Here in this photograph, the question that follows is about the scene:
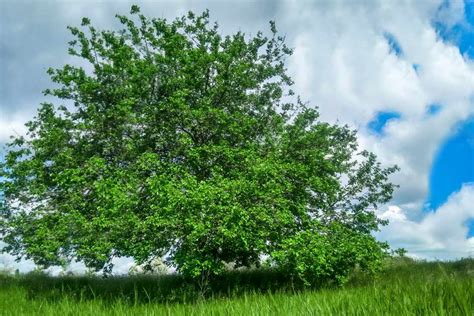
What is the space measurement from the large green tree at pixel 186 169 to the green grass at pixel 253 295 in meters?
1.36

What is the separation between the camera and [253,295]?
14.5 meters

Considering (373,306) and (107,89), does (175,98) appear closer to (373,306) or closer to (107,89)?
(107,89)

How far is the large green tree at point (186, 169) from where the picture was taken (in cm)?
1678

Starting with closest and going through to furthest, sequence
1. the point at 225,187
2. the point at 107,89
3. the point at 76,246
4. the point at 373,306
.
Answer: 1. the point at 373,306
2. the point at 225,187
3. the point at 76,246
4. the point at 107,89

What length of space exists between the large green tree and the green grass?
4.47 ft

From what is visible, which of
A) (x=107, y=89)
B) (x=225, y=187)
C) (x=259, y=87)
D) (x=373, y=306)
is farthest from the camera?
(x=259, y=87)

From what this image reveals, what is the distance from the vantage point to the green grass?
7070 mm

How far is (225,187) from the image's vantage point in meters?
16.3

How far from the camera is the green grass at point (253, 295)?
707 centimetres

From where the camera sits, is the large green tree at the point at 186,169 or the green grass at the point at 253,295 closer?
the green grass at the point at 253,295

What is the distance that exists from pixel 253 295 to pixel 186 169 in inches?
219

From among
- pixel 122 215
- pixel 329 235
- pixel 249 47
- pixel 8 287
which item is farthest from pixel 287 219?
pixel 8 287

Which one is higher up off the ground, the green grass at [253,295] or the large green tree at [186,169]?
the large green tree at [186,169]

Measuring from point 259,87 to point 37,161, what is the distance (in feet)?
31.9
